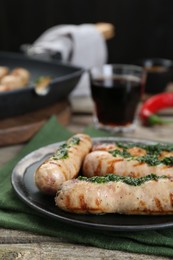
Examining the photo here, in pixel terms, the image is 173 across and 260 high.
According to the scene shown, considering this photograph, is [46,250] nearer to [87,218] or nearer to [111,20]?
[87,218]

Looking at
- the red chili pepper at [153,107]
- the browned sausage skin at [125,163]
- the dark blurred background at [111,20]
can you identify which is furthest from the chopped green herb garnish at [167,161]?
the dark blurred background at [111,20]

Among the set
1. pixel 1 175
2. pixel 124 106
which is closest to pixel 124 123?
pixel 124 106

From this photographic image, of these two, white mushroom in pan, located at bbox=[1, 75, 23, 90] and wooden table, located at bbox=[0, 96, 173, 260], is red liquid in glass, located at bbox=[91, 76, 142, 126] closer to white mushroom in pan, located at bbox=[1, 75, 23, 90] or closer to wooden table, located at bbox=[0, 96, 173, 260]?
white mushroom in pan, located at bbox=[1, 75, 23, 90]

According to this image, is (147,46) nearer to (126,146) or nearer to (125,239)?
(126,146)

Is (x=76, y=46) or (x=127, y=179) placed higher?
(x=127, y=179)

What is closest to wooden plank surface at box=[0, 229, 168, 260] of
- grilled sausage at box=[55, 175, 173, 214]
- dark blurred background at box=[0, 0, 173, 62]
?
grilled sausage at box=[55, 175, 173, 214]

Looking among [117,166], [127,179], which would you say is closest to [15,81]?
[117,166]
